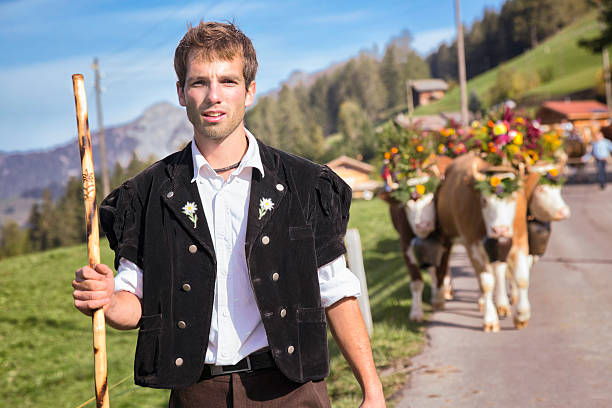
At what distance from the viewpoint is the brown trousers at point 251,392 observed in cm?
254

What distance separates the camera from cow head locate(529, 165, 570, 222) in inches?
344

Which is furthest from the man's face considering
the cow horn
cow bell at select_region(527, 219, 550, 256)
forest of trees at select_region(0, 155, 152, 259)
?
forest of trees at select_region(0, 155, 152, 259)

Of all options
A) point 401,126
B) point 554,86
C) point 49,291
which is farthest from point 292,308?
point 554,86

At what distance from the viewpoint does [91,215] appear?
7.61 feet

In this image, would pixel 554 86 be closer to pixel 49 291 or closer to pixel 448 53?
pixel 448 53

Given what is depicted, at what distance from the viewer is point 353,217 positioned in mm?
31250

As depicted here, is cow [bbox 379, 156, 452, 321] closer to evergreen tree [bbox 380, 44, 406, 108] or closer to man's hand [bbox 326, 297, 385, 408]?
man's hand [bbox 326, 297, 385, 408]

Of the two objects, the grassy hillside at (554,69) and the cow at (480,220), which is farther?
the grassy hillside at (554,69)

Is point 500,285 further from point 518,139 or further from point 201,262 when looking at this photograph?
point 201,262

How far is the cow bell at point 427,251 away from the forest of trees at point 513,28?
444ft

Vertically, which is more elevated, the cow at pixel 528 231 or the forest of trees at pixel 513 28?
the forest of trees at pixel 513 28

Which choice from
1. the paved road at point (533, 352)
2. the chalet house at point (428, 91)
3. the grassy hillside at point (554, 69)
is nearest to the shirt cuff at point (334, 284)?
the paved road at point (533, 352)

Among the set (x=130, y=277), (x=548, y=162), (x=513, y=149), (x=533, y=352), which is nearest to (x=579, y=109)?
(x=548, y=162)

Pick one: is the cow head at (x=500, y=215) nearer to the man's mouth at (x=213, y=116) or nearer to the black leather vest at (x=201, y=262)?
the black leather vest at (x=201, y=262)
